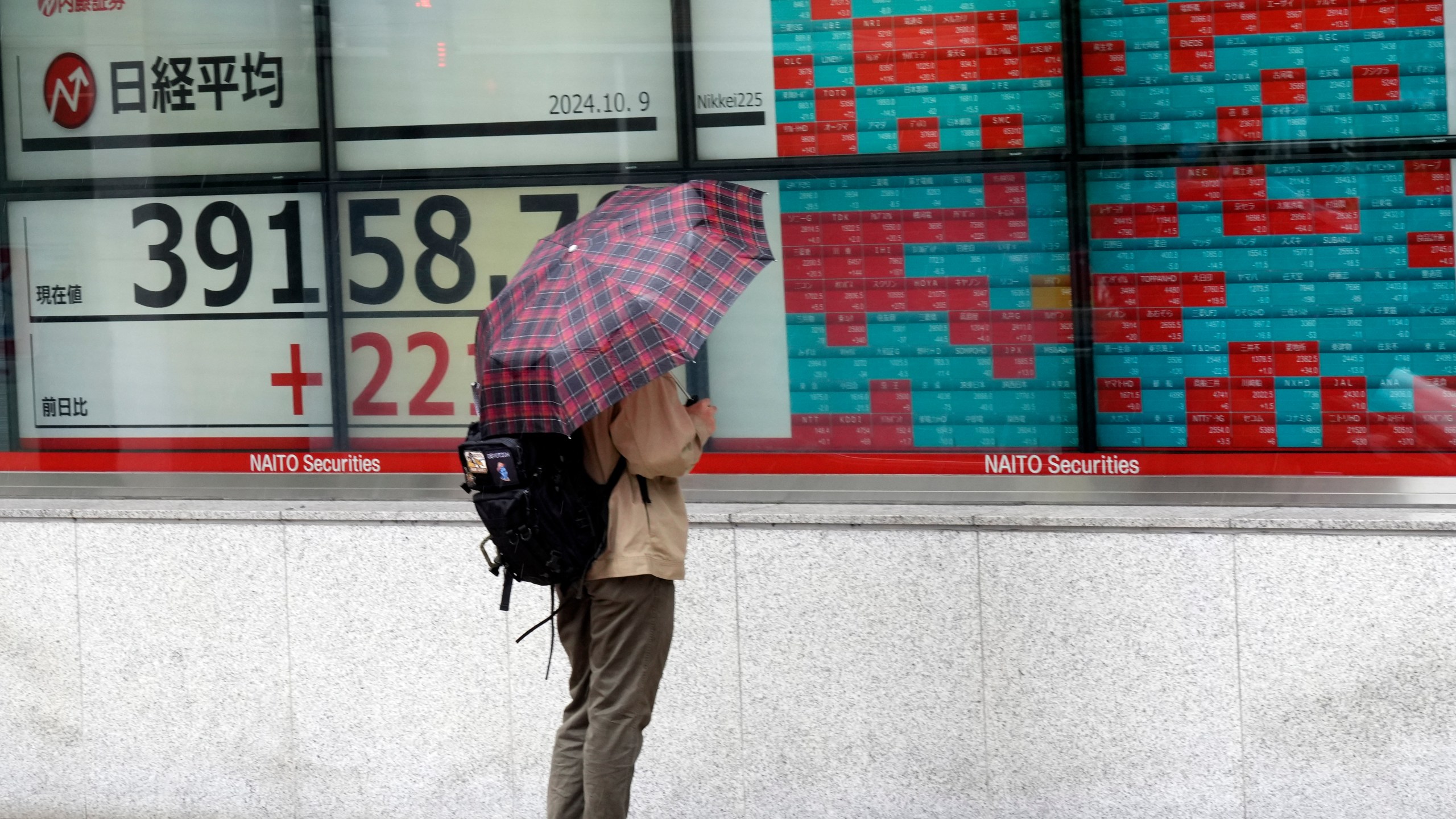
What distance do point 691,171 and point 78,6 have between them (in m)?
2.40

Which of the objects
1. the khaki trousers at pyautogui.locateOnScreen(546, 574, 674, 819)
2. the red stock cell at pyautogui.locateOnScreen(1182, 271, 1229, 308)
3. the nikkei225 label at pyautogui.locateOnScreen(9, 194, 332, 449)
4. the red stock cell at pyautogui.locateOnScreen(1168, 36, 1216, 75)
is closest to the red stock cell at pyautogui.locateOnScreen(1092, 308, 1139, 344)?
the red stock cell at pyautogui.locateOnScreen(1182, 271, 1229, 308)

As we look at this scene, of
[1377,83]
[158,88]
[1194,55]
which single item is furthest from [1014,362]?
[158,88]

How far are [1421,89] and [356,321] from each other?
3638mm

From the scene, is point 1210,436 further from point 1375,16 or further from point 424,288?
point 424,288

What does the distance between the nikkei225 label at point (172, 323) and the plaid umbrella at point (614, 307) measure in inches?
77.1

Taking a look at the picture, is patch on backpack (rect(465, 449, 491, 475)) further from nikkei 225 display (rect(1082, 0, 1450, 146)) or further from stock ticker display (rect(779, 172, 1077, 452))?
nikkei 225 display (rect(1082, 0, 1450, 146))

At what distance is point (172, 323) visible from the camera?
5.30 m

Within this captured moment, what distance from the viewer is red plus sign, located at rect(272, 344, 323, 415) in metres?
5.21

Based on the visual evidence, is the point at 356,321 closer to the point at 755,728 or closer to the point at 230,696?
the point at 230,696

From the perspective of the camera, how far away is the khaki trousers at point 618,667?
353 centimetres

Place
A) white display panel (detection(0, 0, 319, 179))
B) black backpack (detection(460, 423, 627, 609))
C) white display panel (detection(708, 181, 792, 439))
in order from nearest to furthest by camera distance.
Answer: black backpack (detection(460, 423, 627, 609))
white display panel (detection(708, 181, 792, 439))
white display panel (detection(0, 0, 319, 179))

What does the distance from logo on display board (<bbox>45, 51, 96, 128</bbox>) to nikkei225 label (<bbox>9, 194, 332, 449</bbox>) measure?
12.2 inches

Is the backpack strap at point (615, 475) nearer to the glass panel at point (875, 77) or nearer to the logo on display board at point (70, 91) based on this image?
the glass panel at point (875, 77)

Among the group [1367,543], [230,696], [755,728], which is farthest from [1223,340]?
[230,696]
